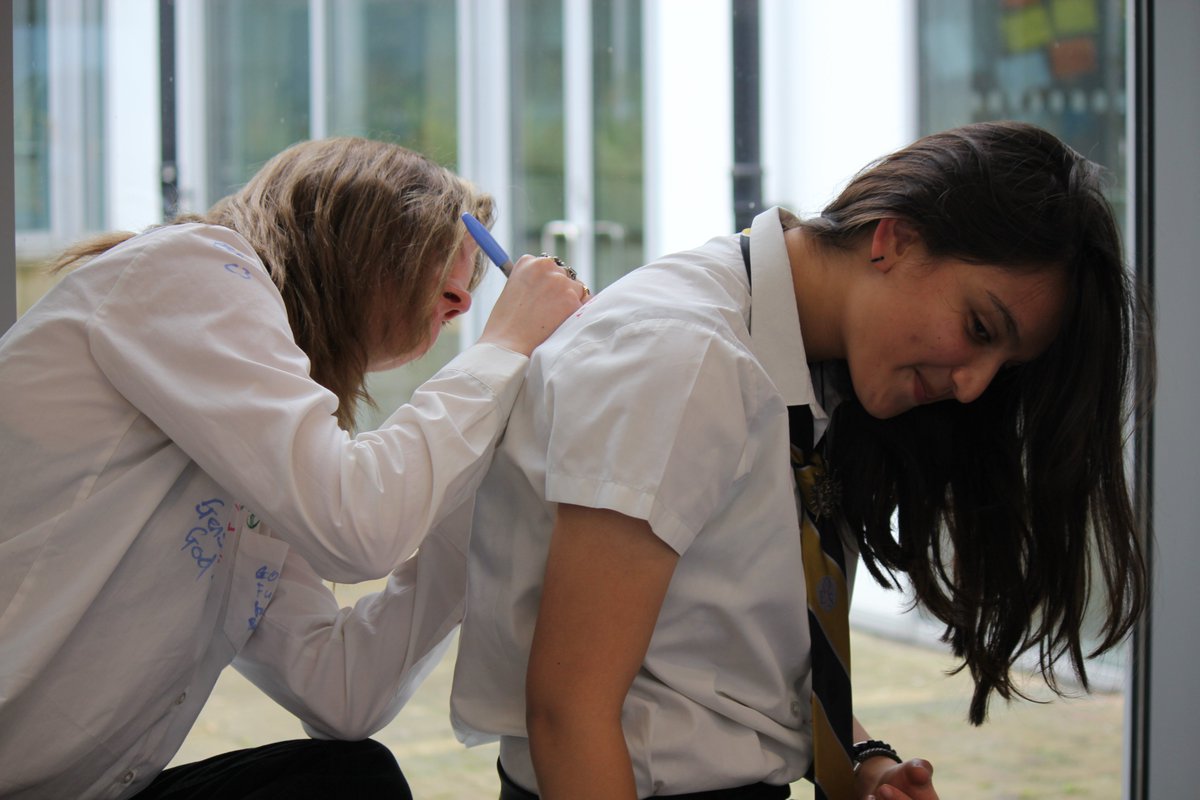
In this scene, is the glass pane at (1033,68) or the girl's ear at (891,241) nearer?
the girl's ear at (891,241)

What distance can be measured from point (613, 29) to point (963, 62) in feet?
3.48

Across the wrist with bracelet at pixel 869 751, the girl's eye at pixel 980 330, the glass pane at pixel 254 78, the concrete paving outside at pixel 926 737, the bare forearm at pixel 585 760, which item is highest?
the glass pane at pixel 254 78

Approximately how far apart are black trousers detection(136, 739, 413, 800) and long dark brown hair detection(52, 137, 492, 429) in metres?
0.39

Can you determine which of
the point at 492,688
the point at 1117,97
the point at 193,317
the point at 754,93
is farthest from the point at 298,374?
the point at 1117,97

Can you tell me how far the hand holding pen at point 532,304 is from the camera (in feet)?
3.75

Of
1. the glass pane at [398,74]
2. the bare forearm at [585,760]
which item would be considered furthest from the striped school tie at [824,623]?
the glass pane at [398,74]

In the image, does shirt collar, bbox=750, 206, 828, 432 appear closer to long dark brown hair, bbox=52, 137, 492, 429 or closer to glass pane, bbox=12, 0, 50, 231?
long dark brown hair, bbox=52, 137, 492, 429

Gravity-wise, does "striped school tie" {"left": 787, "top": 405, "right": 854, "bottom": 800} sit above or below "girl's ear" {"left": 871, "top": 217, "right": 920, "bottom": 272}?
below

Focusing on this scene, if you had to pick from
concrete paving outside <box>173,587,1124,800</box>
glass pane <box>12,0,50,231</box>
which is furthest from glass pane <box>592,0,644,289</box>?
glass pane <box>12,0,50,231</box>

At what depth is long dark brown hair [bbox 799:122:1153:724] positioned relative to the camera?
1.09 meters

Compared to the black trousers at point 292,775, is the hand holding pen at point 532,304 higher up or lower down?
higher up

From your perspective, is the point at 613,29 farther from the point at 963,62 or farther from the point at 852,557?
the point at 852,557

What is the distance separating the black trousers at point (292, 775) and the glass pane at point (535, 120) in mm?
2349
